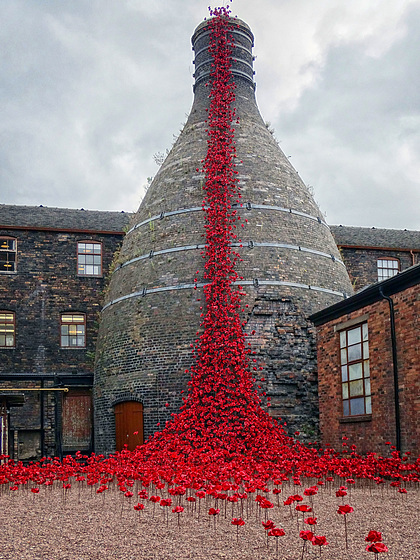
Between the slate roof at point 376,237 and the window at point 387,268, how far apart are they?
59cm

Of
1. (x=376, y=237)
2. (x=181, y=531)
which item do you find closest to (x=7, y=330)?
Answer: (x=376, y=237)

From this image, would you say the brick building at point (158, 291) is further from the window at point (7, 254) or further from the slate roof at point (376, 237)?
the slate roof at point (376, 237)

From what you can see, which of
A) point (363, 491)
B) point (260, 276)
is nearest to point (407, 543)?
point (363, 491)

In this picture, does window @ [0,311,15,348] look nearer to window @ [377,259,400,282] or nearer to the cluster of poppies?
the cluster of poppies

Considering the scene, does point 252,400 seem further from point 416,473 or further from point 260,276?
point 416,473

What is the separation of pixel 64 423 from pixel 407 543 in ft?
54.5

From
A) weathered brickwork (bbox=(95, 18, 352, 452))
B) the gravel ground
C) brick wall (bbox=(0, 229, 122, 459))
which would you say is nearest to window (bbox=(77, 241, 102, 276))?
brick wall (bbox=(0, 229, 122, 459))

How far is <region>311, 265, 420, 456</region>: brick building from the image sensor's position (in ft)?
42.6

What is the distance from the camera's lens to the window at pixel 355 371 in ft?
48.1

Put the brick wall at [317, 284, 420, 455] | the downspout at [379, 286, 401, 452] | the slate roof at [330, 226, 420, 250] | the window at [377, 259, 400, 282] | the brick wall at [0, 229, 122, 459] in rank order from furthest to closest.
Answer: the slate roof at [330, 226, 420, 250], the window at [377, 259, 400, 282], the brick wall at [0, 229, 122, 459], the downspout at [379, 286, 401, 452], the brick wall at [317, 284, 420, 455]

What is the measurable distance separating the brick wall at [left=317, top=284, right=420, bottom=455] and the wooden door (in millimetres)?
4700

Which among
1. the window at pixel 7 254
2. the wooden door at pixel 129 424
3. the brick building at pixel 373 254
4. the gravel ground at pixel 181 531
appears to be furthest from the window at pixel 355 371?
the window at pixel 7 254

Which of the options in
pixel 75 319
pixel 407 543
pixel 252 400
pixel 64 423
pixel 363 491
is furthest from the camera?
pixel 75 319

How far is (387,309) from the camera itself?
1386 cm
